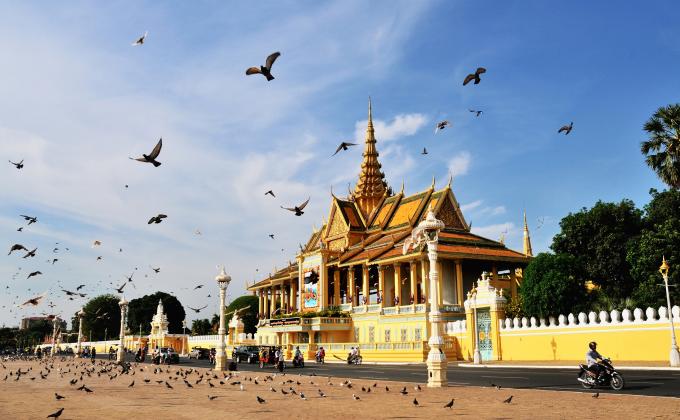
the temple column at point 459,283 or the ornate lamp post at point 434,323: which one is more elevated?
the temple column at point 459,283

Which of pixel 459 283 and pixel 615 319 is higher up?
pixel 459 283

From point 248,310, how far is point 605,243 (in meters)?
55.5

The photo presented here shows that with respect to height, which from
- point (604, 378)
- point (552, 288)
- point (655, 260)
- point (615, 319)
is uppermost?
point (655, 260)

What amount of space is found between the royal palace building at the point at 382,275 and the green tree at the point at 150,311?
160ft

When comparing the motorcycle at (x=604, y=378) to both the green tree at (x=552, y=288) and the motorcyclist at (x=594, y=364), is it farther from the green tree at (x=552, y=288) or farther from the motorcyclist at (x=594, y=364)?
the green tree at (x=552, y=288)

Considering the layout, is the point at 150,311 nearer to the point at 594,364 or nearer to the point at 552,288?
the point at 552,288

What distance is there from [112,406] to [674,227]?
28.9 metres

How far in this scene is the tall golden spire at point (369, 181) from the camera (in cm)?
6366

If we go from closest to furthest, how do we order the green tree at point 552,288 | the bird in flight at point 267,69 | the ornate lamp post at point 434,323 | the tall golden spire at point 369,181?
the bird in flight at point 267,69
the ornate lamp post at point 434,323
the green tree at point 552,288
the tall golden spire at point 369,181

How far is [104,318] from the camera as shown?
10819cm

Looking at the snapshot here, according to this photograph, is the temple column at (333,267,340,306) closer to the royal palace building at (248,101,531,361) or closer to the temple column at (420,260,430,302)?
the royal palace building at (248,101,531,361)

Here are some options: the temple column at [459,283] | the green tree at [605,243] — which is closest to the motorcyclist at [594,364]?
the green tree at [605,243]

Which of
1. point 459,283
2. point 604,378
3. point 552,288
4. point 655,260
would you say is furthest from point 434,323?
point 459,283

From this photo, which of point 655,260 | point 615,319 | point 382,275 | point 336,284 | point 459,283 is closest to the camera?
point 615,319
